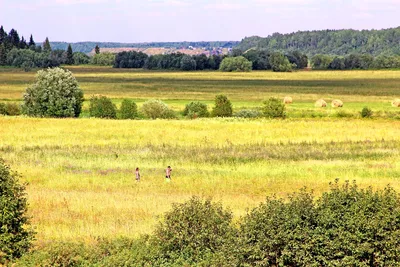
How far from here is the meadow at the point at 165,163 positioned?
867 inches

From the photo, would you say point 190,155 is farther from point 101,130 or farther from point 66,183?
point 101,130

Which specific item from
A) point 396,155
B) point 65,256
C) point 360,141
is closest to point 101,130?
point 360,141

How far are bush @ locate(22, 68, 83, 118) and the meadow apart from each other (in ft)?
30.2

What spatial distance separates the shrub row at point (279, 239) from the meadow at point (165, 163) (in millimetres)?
3003

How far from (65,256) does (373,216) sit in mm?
6817

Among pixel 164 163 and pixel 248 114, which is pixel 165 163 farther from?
pixel 248 114

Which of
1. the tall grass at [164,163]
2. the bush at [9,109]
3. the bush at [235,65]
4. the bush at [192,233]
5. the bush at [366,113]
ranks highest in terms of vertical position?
the bush at [192,233]

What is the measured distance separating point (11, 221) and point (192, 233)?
421 centimetres

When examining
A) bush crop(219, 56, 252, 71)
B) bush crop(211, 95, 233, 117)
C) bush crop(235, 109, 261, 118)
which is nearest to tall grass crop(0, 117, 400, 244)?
bush crop(235, 109, 261, 118)

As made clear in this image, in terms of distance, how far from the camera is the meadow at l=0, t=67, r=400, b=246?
22.0 m

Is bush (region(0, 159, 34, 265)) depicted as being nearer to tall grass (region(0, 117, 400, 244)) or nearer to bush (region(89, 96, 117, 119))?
tall grass (region(0, 117, 400, 244))

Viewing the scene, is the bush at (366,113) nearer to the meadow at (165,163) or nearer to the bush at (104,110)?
the meadow at (165,163)

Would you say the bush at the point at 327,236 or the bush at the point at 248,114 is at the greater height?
the bush at the point at 327,236

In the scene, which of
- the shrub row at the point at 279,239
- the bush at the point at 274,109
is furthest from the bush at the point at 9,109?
the shrub row at the point at 279,239
